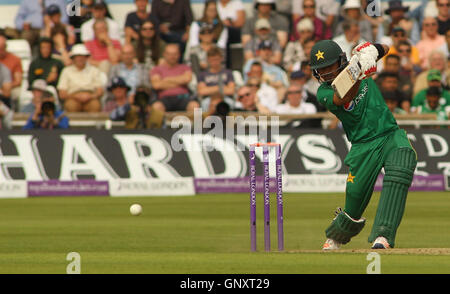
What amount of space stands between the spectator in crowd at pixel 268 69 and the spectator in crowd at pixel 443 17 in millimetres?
3044

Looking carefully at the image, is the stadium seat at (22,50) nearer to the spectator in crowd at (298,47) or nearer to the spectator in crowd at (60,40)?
the spectator in crowd at (60,40)

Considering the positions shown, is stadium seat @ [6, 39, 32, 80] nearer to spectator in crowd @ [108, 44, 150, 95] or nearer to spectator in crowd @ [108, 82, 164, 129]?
spectator in crowd @ [108, 44, 150, 95]

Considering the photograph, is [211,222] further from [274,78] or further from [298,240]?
[274,78]

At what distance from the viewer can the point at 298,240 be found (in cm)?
1017

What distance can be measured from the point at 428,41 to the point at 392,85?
80.2 inches

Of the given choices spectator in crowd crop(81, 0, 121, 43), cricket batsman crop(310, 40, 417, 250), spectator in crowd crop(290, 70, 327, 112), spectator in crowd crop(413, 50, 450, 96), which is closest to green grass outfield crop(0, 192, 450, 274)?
cricket batsman crop(310, 40, 417, 250)

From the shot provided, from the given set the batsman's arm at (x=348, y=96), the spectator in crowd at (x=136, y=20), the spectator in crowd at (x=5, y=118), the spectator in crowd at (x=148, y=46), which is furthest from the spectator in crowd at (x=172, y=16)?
the batsman's arm at (x=348, y=96)

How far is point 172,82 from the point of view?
60.2 feet

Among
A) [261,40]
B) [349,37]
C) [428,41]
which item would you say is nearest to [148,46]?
[261,40]

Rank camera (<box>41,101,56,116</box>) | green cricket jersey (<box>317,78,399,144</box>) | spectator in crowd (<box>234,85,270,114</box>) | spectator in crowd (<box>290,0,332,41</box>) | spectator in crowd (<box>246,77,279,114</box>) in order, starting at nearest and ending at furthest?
green cricket jersey (<box>317,78,399,144</box>), camera (<box>41,101,56,116</box>), spectator in crowd (<box>234,85,270,114</box>), spectator in crowd (<box>246,77,279,114</box>), spectator in crowd (<box>290,0,332,41</box>)

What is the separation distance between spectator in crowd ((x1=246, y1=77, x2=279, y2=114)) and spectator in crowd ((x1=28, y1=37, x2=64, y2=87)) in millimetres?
3334

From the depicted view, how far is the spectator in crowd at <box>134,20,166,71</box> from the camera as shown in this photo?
19.0 meters

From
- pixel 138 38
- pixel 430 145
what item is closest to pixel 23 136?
pixel 138 38

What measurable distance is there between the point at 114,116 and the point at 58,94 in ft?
5.40
